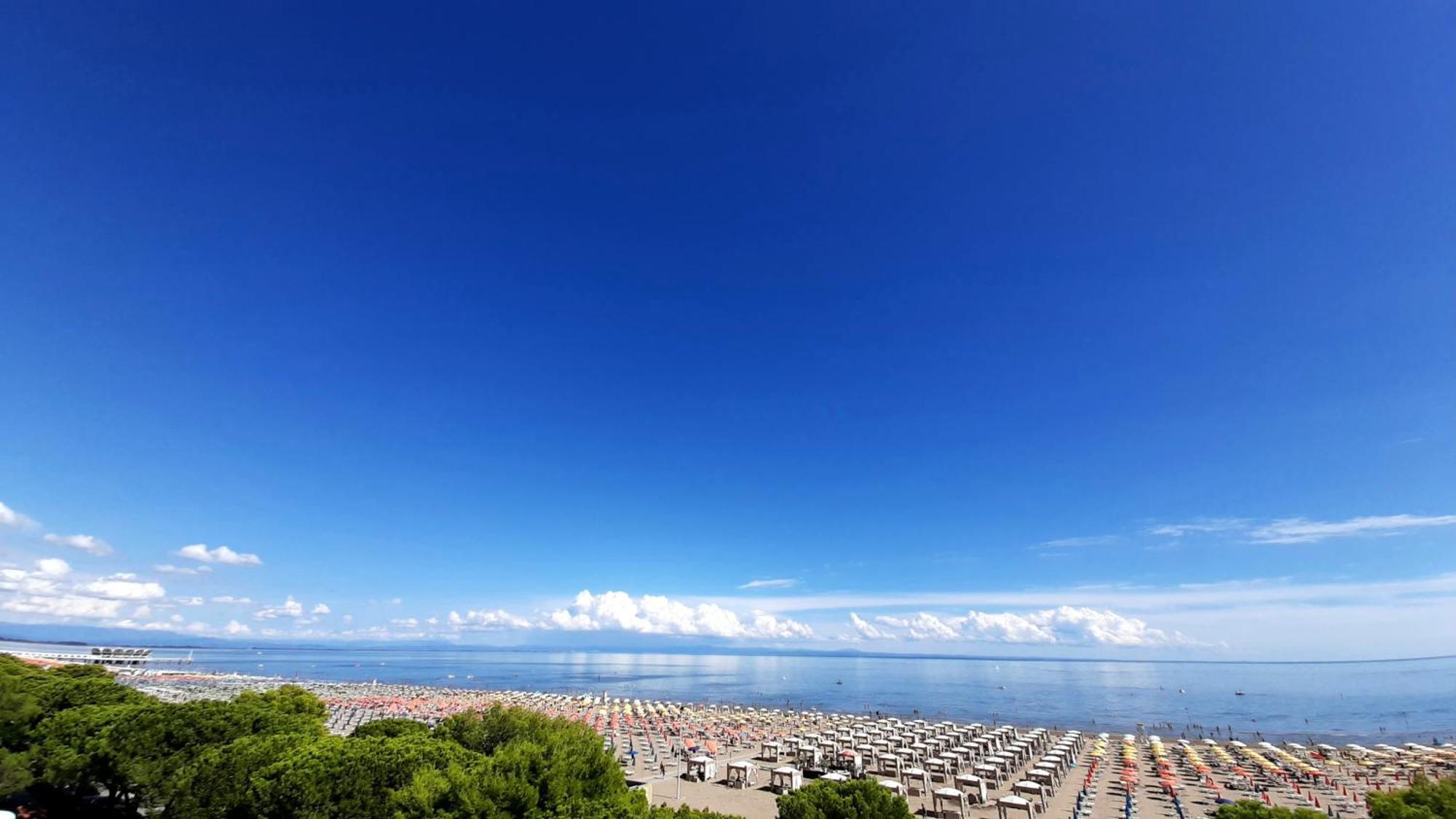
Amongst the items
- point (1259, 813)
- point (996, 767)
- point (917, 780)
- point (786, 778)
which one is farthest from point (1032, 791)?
point (1259, 813)

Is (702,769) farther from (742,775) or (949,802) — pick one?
(949,802)

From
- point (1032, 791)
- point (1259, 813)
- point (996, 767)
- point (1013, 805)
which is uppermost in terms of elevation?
point (1259, 813)

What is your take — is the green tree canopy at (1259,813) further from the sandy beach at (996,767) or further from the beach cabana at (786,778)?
the beach cabana at (786,778)

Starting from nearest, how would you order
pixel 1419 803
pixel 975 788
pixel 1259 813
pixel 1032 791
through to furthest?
pixel 1259 813 → pixel 1419 803 → pixel 1032 791 → pixel 975 788

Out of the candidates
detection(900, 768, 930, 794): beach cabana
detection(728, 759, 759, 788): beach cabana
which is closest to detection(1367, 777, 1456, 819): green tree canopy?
detection(900, 768, 930, 794): beach cabana

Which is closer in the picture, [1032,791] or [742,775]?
[1032,791]

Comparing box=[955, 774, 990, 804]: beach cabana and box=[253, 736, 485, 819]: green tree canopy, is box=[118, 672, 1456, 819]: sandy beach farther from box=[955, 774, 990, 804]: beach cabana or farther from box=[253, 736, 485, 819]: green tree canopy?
box=[253, 736, 485, 819]: green tree canopy

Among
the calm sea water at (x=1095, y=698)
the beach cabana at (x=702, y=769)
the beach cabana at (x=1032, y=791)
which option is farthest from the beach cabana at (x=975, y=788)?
the calm sea water at (x=1095, y=698)
